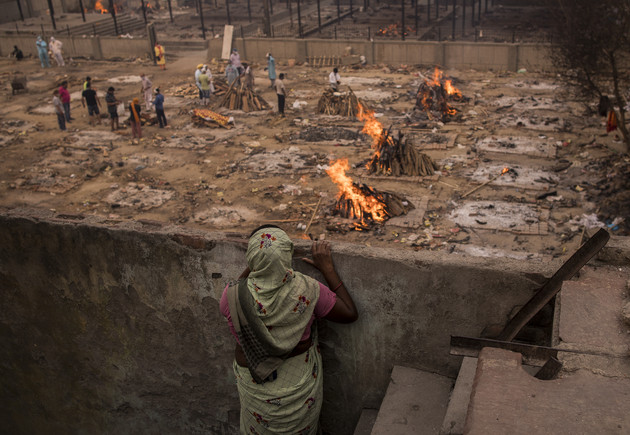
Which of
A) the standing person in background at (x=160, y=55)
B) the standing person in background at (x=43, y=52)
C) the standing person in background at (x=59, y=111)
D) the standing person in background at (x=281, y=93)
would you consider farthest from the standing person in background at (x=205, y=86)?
the standing person in background at (x=43, y=52)

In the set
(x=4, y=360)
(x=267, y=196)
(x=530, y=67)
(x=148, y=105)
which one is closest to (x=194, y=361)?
(x=4, y=360)

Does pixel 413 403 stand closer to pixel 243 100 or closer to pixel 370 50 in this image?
pixel 243 100

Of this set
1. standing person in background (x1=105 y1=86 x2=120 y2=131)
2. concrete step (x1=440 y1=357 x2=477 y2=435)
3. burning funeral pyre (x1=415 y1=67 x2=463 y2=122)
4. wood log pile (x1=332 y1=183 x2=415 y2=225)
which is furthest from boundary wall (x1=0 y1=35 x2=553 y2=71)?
concrete step (x1=440 y1=357 x2=477 y2=435)

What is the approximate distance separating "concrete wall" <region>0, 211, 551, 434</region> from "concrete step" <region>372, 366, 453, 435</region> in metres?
0.09

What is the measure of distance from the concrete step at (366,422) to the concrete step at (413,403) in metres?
0.39

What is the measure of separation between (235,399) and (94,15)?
3729 centimetres

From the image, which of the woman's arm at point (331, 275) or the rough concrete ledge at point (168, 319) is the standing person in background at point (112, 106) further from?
the woman's arm at point (331, 275)

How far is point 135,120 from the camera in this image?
1681cm

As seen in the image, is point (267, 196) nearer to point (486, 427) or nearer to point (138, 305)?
point (138, 305)

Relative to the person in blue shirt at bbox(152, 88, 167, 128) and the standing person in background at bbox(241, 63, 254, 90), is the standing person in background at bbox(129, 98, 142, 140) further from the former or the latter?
the standing person in background at bbox(241, 63, 254, 90)

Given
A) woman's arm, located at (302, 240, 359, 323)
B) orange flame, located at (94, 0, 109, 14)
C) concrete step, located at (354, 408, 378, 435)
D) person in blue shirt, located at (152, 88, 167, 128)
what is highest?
orange flame, located at (94, 0, 109, 14)

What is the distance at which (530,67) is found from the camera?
73.5ft

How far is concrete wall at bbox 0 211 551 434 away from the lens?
3.88m

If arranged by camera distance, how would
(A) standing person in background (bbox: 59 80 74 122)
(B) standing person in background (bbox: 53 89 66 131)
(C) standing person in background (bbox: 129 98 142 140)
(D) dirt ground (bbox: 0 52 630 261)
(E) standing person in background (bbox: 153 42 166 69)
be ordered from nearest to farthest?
(D) dirt ground (bbox: 0 52 630 261) < (C) standing person in background (bbox: 129 98 142 140) < (B) standing person in background (bbox: 53 89 66 131) < (A) standing person in background (bbox: 59 80 74 122) < (E) standing person in background (bbox: 153 42 166 69)
